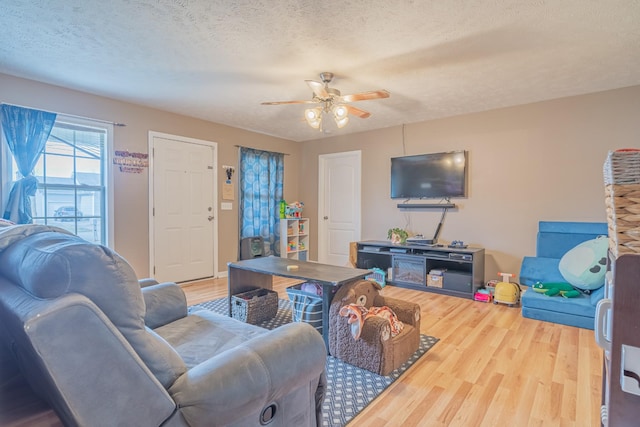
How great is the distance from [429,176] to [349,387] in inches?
134

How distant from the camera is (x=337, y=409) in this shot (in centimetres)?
182

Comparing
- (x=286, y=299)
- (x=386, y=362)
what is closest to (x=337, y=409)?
(x=386, y=362)

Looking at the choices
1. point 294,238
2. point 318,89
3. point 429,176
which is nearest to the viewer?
point 318,89

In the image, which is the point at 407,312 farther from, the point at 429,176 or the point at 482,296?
the point at 429,176

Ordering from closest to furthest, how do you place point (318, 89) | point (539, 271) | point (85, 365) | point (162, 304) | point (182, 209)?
point (85, 365) → point (162, 304) → point (318, 89) → point (539, 271) → point (182, 209)

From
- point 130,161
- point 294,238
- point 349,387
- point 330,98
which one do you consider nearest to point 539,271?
point 349,387

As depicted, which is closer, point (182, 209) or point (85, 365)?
point (85, 365)

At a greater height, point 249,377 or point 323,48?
point 323,48

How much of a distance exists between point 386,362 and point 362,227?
3.48 meters

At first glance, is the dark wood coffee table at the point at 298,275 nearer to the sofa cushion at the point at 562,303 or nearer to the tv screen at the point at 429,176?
the sofa cushion at the point at 562,303

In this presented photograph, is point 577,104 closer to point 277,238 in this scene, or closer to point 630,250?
point 630,250

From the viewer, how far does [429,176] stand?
4707 mm

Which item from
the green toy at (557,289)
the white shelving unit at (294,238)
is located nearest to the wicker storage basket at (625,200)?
the green toy at (557,289)

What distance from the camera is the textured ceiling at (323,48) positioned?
2139 millimetres
